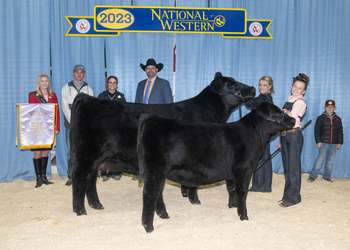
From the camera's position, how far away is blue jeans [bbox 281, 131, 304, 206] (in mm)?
3924

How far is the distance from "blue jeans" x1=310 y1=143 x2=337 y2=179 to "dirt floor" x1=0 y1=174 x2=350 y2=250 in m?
0.89

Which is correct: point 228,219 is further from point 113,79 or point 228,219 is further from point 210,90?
point 113,79

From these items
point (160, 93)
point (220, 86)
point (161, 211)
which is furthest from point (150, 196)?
point (160, 93)

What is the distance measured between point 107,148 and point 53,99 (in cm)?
240

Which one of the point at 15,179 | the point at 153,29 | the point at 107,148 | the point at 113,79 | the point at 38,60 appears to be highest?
the point at 153,29

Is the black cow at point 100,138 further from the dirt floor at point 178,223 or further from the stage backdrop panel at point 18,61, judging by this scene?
the stage backdrop panel at point 18,61

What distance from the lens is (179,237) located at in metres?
3.04

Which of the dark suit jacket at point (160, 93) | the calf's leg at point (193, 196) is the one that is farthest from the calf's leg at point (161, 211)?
the dark suit jacket at point (160, 93)

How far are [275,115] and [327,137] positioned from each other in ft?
9.17

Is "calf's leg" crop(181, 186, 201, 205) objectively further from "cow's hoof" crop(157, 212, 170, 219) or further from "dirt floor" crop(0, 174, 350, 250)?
"cow's hoof" crop(157, 212, 170, 219)

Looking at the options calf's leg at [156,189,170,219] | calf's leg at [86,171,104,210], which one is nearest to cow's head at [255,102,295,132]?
calf's leg at [156,189,170,219]

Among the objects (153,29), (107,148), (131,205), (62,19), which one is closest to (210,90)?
(107,148)

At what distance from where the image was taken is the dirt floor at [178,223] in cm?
289

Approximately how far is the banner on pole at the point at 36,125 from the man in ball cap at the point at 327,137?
4.72 m
